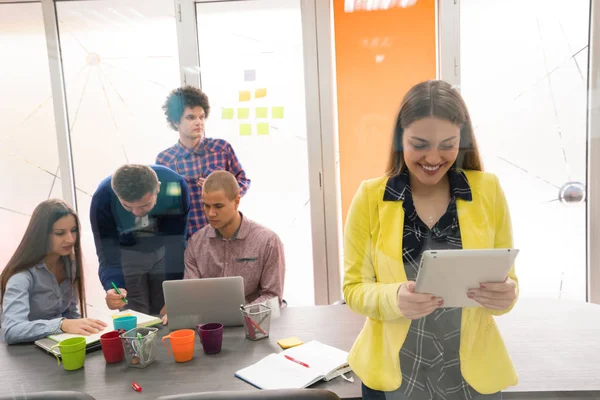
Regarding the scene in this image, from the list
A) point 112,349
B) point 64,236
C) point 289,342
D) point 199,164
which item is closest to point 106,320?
point 112,349

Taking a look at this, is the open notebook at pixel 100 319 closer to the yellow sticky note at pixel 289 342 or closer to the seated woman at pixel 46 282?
the seated woman at pixel 46 282

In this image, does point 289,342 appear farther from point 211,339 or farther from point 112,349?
point 112,349

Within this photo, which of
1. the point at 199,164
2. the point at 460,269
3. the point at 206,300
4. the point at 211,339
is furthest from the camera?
the point at 199,164

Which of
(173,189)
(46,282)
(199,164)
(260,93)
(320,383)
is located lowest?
(320,383)

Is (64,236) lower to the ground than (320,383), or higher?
higher

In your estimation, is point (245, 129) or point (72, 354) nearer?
point (72, 354)

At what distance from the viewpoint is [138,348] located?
1.14 meters

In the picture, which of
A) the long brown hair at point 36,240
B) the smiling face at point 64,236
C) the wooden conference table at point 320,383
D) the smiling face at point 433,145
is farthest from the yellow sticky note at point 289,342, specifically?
the smiling face at point 64,236

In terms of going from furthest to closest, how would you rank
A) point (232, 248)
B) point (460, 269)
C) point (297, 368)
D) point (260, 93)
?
point (232, 248)
point (260, 93)
point (297, 368)
point (460, 269)

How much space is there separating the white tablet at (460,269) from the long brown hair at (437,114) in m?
0.21

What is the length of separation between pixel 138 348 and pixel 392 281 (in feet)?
2.24

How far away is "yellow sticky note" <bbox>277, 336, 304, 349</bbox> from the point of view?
1229 mm

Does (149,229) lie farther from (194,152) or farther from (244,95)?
(244,95)

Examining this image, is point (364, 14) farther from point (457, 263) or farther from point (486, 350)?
point (486, 350)
